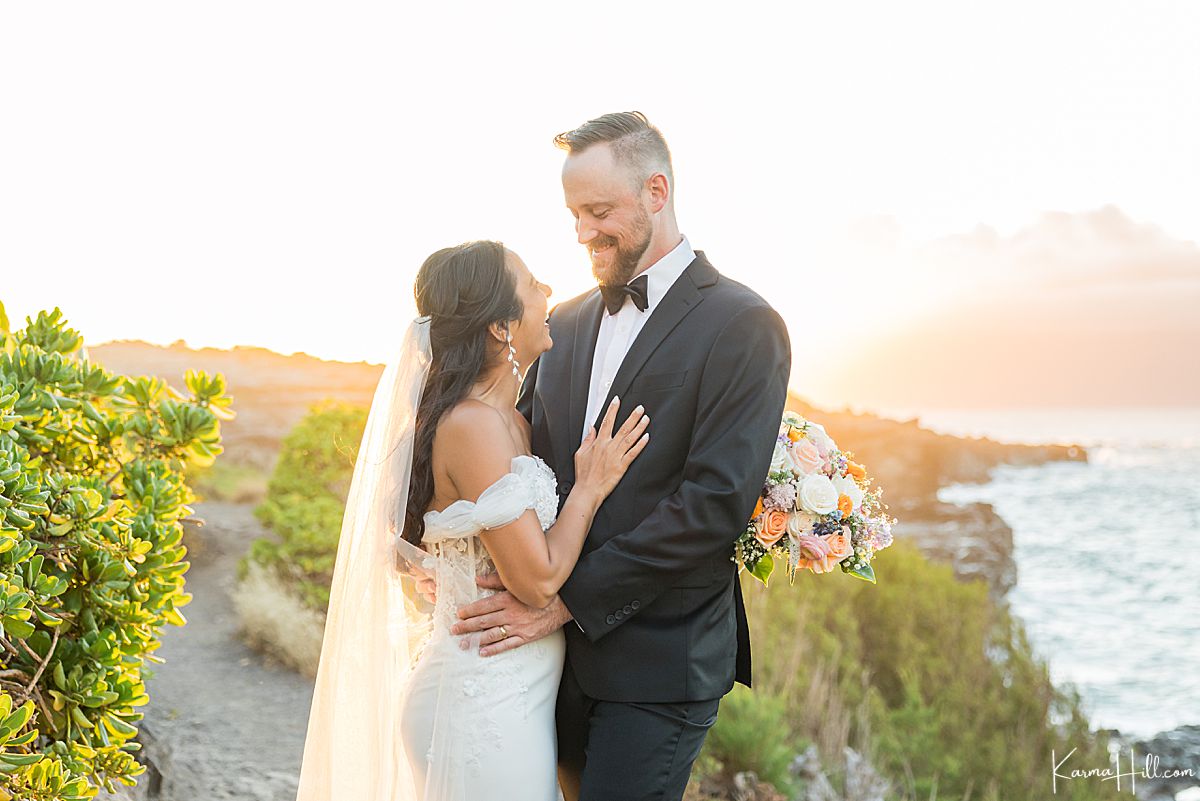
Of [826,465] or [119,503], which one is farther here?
[119,503]

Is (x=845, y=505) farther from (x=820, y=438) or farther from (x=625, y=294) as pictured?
(x=625, y=294)

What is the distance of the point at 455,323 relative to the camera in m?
2.90

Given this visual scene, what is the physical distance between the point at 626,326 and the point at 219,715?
14.6 feet

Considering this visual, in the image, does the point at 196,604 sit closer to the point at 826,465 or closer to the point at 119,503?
the point at 119,503

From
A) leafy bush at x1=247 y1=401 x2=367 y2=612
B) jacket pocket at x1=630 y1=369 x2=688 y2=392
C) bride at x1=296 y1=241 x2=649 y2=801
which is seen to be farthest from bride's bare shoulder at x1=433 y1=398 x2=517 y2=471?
leafy bush at x1=247 y1=401 x2=367 y2=612

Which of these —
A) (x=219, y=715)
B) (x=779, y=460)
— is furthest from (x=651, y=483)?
(x=219, y=715)

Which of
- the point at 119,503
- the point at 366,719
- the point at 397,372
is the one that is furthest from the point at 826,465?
the point at 119,503

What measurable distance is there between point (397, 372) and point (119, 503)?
1.23 metres

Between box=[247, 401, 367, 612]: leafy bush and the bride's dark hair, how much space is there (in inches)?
208

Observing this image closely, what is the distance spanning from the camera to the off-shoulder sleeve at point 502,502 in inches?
106

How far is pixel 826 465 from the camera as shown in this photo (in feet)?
10.4

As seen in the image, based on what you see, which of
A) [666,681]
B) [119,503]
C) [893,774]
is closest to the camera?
[666,681]

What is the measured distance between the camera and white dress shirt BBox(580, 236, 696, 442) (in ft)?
10.4

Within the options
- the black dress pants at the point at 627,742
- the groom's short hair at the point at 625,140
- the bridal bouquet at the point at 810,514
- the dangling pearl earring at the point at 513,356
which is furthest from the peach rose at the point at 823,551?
the groom's short hair at the point at 625,140
